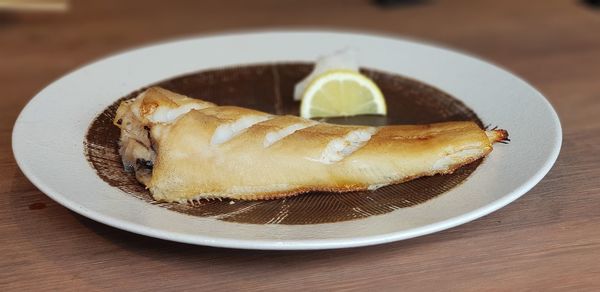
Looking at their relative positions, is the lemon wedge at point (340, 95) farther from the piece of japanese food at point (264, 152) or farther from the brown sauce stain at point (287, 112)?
the piece of japanese food at point (264, 152)

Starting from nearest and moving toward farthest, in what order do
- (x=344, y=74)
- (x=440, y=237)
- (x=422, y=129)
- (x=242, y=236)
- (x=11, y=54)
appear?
1. (x=242, y=236)
2. (x=440, y=237)
3. (x=422, y=129)
4. (x=344, y=74)
5. (x=11, y=54)

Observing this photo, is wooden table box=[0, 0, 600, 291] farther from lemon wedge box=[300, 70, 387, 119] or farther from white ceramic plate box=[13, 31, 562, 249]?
lemon wedge box=[300, 70, 387, 119]

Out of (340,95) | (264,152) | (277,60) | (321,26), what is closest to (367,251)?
(264,152)

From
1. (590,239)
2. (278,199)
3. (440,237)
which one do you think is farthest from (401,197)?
(590,239)

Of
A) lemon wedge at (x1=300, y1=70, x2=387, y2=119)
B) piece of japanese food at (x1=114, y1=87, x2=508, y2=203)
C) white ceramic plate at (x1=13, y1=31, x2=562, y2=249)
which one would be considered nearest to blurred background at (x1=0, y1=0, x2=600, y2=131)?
white ceramic plate at (x1=13, y1=31, x2=562, y2=249)

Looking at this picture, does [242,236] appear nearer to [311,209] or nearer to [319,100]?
[311,209]

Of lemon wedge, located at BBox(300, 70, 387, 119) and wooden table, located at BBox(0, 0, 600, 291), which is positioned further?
lemon wedge, located at BBox(300, 70, 387, 119)

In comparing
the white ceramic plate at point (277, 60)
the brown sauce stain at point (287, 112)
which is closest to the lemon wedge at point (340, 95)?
the brown sauce stain at point (287, 112)
